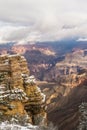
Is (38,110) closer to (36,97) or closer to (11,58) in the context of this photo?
(36,97)

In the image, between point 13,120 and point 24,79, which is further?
point 24,79

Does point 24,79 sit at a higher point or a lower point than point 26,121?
higher

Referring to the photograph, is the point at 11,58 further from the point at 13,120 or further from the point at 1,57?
the point at 13,120

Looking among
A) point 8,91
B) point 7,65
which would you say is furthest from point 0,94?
point 7,65

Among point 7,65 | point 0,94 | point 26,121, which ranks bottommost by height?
point 26,121

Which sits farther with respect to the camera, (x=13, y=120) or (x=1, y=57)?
(x=1, y=57)

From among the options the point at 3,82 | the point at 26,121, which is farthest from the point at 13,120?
the point at 3,82
